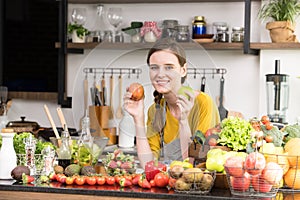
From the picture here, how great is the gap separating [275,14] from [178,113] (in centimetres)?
207

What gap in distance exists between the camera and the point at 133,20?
591 centimetres

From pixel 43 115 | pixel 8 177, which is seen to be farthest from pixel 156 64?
pixel 43 115

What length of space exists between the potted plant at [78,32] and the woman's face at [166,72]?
7.62ft

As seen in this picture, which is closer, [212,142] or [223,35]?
[212,142]

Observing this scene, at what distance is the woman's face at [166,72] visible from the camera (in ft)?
11.7

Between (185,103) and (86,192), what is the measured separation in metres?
0.92

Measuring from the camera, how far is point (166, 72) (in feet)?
11.7

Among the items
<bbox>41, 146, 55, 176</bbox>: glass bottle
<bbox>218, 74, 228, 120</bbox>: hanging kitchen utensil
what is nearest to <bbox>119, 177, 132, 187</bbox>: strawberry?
<bbox>41, 146, 55, 176</bbox>: glass bottle

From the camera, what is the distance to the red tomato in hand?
2.96m

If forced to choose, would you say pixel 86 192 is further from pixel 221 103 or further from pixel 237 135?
pixel 221 103

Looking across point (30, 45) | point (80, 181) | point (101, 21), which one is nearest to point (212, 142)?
point (80, 181)

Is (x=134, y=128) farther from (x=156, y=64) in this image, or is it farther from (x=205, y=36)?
(x=205, y=36)

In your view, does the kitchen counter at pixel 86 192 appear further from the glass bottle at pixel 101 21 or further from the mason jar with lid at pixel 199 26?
the glass bottle at pixel 101 21

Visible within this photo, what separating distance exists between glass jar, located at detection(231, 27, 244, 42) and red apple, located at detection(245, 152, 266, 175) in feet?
9.19
